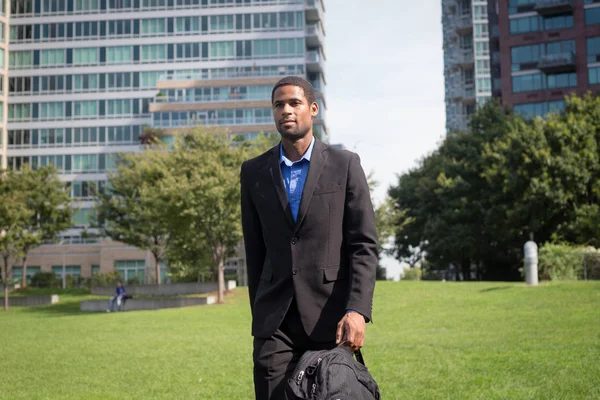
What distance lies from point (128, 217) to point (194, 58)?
108ft

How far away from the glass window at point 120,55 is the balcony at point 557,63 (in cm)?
4068

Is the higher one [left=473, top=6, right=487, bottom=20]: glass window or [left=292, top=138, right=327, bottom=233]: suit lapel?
[left=473, top=6, right=487, bottom=20]: glass window

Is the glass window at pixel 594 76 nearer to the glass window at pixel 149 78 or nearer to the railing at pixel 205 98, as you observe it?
the railing at pixel 205 98

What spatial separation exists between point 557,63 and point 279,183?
6731cm

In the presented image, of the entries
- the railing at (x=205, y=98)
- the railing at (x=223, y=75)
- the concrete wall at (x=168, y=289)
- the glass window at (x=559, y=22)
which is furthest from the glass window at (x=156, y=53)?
the glass window at (x=559, y=22)

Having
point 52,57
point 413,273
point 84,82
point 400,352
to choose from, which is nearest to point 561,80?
point 413,273

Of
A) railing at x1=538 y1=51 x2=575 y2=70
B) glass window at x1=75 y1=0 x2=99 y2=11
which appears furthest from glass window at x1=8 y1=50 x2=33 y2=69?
railing at x1=538 y1=51 x2=575 y2=70

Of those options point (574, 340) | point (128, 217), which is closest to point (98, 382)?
point (574, 340)

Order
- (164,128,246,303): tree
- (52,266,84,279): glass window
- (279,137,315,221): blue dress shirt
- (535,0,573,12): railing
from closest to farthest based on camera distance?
(279,137,315,221): blue dress shirt → (164,128,246,303): tree → (535,0,573,12): railing → (52,266,84,279): glass window

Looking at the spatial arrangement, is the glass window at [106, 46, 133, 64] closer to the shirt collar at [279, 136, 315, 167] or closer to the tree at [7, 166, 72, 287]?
the tree at [7, 166, 72, 287]

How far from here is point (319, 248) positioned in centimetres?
436

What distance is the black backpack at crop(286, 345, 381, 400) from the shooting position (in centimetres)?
382

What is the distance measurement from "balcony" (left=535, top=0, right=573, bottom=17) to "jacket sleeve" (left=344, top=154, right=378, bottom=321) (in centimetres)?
6881

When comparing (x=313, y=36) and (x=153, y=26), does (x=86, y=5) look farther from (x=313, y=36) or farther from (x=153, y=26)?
(x=313, y=36)
